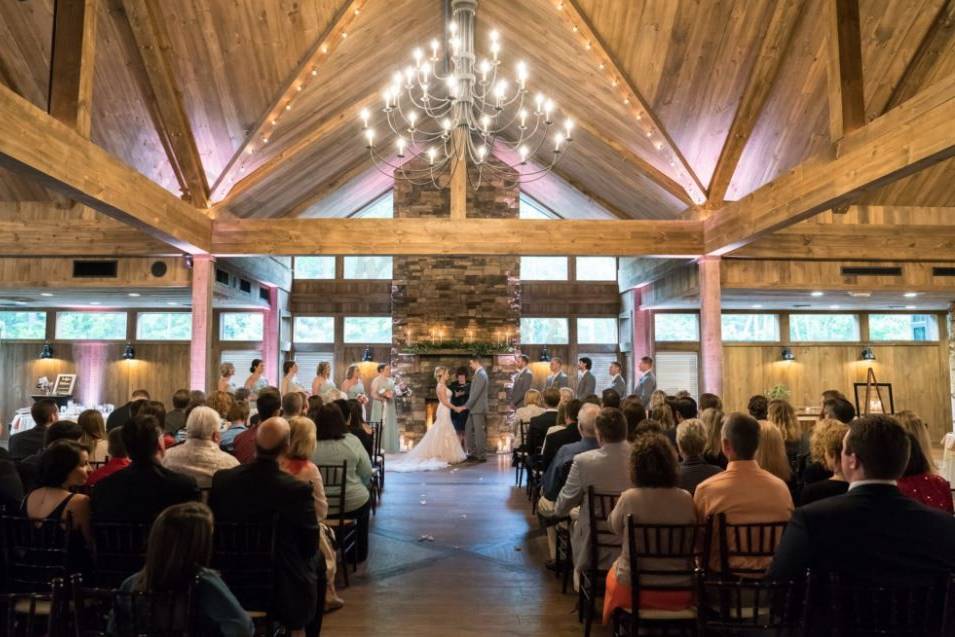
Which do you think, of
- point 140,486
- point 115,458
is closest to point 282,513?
point 140,486

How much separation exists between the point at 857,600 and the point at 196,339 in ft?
25.9

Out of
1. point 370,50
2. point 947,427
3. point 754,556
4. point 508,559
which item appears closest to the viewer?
point 754,556

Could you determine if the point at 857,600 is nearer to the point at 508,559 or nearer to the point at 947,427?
the point at 508,559

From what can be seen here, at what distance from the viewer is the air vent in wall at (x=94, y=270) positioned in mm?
9102

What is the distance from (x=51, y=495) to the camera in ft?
9.05

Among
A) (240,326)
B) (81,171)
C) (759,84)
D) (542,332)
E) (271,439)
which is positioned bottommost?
(271,439)

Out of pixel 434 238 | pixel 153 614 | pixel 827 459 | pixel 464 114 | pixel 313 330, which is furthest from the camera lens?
pixel 313 330

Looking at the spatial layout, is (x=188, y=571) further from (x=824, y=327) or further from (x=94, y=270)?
(x=824, y=327)

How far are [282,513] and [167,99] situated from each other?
5.82 metres

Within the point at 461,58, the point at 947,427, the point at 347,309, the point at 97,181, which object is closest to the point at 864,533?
the point at 461,58

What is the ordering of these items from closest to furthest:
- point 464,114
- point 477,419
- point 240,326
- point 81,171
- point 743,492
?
point 743,492
point 81,171
point 464,114
point 477,419
point 240,326

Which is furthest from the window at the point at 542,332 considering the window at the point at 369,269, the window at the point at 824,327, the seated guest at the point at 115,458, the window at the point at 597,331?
the seated guest at the point at 115,458

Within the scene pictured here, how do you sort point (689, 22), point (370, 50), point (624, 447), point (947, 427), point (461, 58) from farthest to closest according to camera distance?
point (947, 427) < point (370, 50) < point (689, 22) < point (461, 58) < point (624, 447)

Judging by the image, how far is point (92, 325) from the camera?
Result: 1345cm
